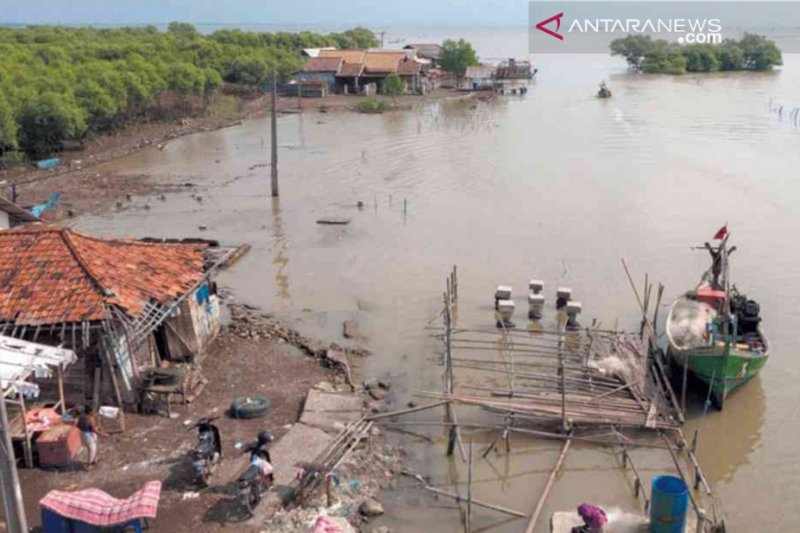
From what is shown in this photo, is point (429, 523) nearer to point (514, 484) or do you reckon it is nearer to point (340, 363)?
point (514, 484)

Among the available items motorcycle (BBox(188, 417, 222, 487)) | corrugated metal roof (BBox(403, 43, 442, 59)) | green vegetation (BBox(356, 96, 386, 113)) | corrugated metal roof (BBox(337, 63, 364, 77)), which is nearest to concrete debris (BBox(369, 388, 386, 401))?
motorcycle (BBox(188, 417, 222, 487))

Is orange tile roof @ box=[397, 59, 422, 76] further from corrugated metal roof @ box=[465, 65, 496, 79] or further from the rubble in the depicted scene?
the rubble

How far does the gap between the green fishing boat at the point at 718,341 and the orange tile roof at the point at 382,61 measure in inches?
1880

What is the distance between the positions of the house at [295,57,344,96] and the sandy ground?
1920 inches

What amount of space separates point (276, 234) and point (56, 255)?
12.3m

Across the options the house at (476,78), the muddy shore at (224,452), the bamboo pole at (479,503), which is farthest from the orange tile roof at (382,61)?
the bamboo pole at (479,503)

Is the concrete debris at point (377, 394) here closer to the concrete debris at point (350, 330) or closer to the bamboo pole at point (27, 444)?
the concrete debris at point (350, 330)

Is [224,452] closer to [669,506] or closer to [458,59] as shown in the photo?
[669,506]

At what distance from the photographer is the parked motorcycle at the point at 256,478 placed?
33.9ft

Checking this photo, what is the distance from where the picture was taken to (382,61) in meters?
62.2

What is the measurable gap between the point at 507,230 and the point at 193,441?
53.1 feet

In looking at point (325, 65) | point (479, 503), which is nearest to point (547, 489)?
point (479, 503)

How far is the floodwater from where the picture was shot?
12852 millimetres

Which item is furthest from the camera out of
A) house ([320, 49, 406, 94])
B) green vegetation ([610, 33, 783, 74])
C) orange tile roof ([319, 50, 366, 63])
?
green vegetation ([610, 33, 783, 74])
